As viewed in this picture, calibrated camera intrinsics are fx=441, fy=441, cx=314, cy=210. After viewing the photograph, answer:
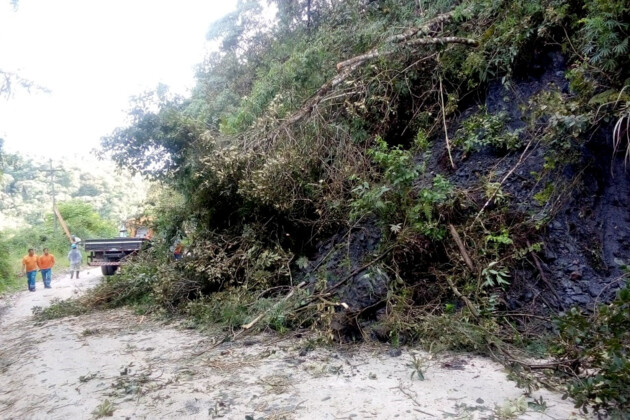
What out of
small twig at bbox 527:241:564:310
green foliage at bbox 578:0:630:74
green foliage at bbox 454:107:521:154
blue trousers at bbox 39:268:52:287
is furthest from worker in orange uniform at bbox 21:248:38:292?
green foliage at bbox 578:0:630:74

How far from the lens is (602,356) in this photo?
10.3 feet

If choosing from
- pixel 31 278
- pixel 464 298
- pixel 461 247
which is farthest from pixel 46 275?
pixel 464 298

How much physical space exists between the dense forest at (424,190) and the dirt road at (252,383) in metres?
0.38

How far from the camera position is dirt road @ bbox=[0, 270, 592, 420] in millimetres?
3557

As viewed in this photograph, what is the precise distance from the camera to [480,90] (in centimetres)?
698

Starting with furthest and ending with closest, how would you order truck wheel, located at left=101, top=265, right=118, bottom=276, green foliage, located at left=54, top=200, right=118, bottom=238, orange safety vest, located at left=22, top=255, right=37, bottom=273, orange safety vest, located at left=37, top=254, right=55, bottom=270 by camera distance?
1. green foliage, located at left=54, top=200, right=118, bottom=238
2. truck wheel, located at left=101, top=265, right=118, bottom=276
3. orange safety vest, located at left=37, top=254, right=55, bottom=270
4. orange safety vest, located at left=22, top=255, right=37, bottom=273

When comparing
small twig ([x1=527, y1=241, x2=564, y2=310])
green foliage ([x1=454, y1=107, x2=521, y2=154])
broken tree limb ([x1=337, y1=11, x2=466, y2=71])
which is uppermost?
broken tree limb ([x1=337, y1=11, x2=466, y2=71])

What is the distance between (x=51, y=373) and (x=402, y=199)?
186 inches

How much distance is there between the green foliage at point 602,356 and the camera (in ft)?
9.27

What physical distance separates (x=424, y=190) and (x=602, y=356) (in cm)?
295

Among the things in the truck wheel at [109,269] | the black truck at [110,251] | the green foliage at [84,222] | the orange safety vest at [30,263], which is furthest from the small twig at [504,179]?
the green foliage at [84,222]

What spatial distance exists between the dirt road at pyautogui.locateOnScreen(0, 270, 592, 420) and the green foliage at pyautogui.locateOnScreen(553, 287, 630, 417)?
0.30 m

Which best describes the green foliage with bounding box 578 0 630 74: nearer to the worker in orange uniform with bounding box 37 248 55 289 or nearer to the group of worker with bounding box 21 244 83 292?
the group of worker with bounding box 21 244 83 292

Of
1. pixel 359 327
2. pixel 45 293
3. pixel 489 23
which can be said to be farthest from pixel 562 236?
pixel 45 293
